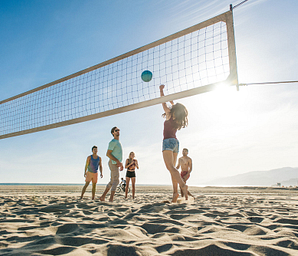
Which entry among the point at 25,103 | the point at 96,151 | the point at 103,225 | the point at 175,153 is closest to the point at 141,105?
the point at 175,153

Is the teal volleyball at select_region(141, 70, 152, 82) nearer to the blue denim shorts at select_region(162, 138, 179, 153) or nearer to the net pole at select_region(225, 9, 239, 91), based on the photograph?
the blue denim shorts at select_region(162, 138, 179, 153)

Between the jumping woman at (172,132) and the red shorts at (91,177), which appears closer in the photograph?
the jumping woman at (172,132)

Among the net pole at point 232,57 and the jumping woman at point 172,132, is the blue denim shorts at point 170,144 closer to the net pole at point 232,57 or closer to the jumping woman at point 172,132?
the jumping woman at point 172,132

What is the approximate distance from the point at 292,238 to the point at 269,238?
0.15 meters

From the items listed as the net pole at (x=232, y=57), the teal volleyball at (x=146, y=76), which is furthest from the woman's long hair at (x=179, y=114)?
the teal volleyball at (x=146, y=76)

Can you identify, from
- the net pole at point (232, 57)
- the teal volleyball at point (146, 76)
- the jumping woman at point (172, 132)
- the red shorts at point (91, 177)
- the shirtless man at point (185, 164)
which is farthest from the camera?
the shirtless man at point (185, 164)

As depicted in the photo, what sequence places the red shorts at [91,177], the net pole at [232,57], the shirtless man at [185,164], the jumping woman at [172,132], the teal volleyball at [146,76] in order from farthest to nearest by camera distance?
the shirtless man at [185,164] → the red shorts at [91,177] → the teal volleyball at [146,76] → the jumping woman at [172,132] → the net pole at [232,57]

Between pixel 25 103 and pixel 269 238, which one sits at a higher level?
pixel 25 103

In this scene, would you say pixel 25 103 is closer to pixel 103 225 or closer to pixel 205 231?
pixel 103 225

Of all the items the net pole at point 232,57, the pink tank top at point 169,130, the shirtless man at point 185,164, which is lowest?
the shirtless man at point 185,164

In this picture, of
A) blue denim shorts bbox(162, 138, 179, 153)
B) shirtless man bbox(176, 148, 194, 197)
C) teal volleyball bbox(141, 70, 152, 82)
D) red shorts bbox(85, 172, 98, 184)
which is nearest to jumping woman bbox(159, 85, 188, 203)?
blue denim shorts bbox(162, 138, 179, 153)

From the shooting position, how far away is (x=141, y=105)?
4.23 meters

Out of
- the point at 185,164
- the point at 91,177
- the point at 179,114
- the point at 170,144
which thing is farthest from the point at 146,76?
the point at 91,177

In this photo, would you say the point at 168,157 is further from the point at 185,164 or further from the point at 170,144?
the point at 185,164
